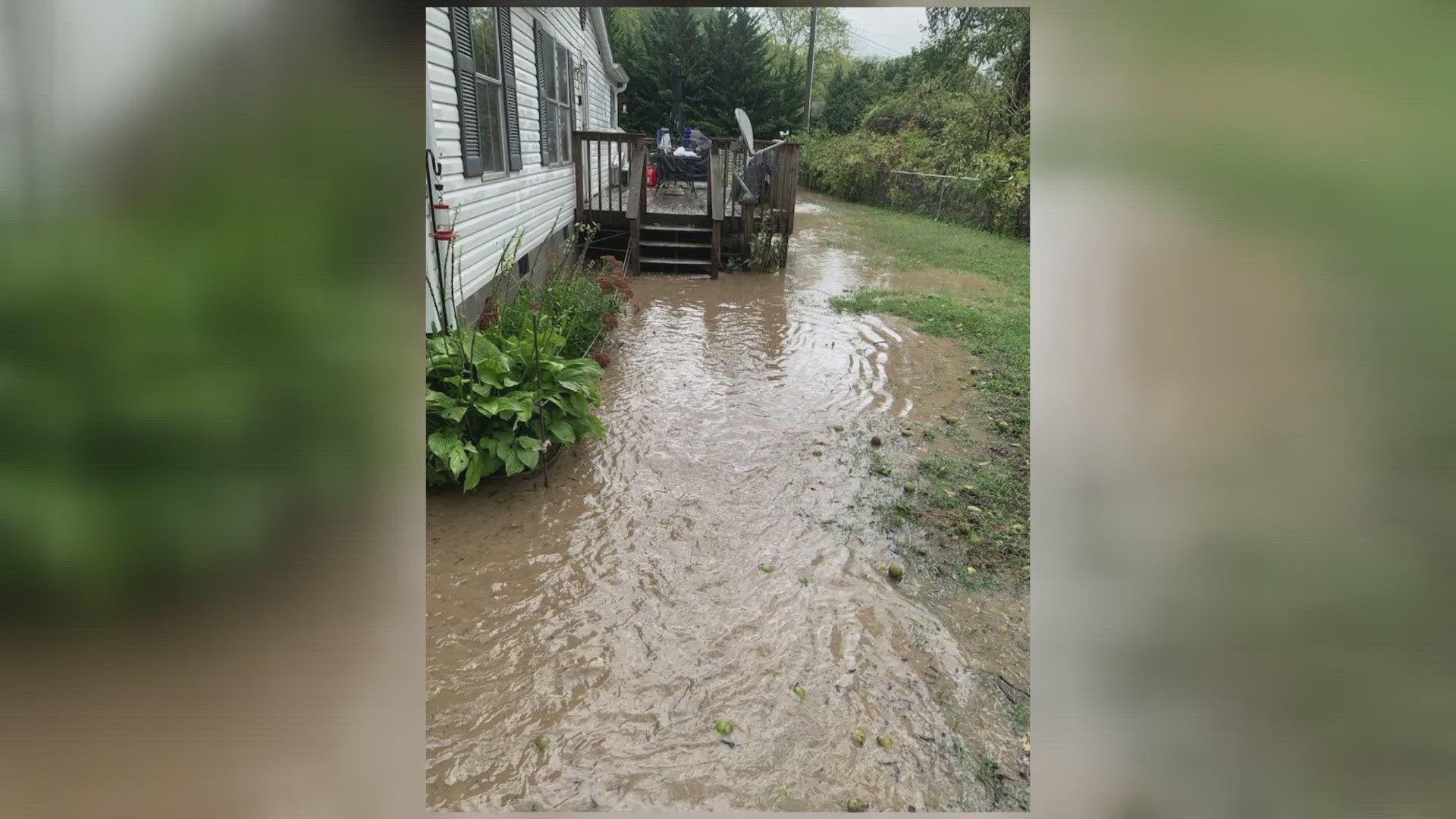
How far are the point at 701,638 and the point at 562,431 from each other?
1766 mm

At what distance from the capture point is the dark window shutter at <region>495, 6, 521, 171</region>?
7309mm

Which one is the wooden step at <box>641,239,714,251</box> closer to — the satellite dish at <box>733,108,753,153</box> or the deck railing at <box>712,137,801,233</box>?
the deck railing at <box>712,137,801,233</box>

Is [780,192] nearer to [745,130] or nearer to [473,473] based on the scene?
[745,130]

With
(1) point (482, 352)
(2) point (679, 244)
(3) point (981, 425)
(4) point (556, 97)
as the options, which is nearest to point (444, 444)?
(1) point (482, 352)

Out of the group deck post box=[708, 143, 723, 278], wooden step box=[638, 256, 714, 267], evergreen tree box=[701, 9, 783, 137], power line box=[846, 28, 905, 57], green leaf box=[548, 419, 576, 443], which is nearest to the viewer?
green leaf box=[548, 419, 576, 443]

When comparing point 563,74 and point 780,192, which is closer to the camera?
point 563,74

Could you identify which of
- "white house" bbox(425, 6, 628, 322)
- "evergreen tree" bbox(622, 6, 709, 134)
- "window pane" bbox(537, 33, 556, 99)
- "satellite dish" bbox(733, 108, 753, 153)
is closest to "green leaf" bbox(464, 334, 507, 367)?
"white house" bbox(425, 6, 628, 322)

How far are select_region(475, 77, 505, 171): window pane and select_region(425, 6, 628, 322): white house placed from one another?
0.5 inches

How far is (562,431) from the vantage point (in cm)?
450
